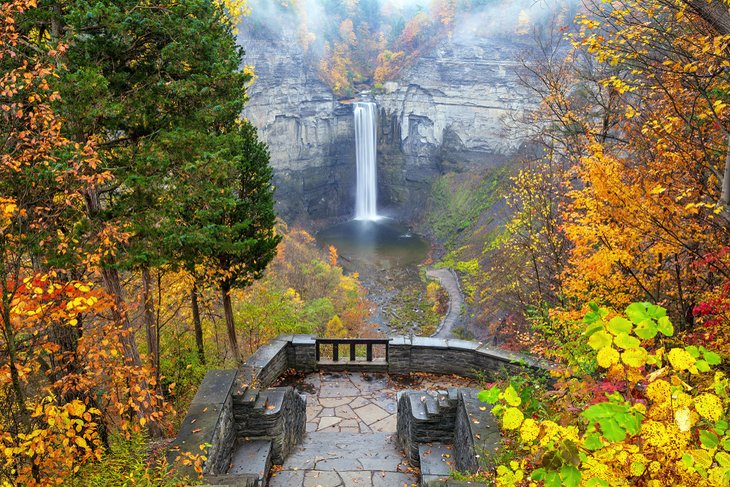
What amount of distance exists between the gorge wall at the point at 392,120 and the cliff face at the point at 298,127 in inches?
4.1

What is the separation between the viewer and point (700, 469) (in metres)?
1.94

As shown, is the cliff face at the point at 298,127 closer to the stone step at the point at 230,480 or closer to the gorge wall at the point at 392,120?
the gorge wall at the point at 392,120

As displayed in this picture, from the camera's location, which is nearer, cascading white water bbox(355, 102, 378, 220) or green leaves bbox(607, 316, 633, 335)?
green leaves bbox(607, 316, 633, 335)

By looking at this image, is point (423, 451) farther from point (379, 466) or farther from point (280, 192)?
point (280, 192)

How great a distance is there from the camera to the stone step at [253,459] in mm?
5699

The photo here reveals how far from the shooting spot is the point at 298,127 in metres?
47.1

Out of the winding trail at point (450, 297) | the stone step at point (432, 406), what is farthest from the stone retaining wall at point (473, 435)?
the winding trail at point (450, 297)

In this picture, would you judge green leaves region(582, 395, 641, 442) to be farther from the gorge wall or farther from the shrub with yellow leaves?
the gorge wall

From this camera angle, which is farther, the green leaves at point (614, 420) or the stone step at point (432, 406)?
the stone step at point (432, 406)

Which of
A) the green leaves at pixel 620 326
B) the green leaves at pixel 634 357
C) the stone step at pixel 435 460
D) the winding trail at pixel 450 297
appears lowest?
the winding trail at pixel 450 297

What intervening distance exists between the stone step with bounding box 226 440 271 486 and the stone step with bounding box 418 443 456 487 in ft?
6.72

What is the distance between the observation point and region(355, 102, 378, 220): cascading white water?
4931cm

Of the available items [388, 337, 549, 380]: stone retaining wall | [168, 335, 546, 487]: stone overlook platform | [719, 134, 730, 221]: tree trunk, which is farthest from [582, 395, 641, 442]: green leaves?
[388, 337, 549, 380]: stone retaining wall

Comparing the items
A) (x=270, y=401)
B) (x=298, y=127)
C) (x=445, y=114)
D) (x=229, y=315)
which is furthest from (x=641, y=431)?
(x=445, y=114)
